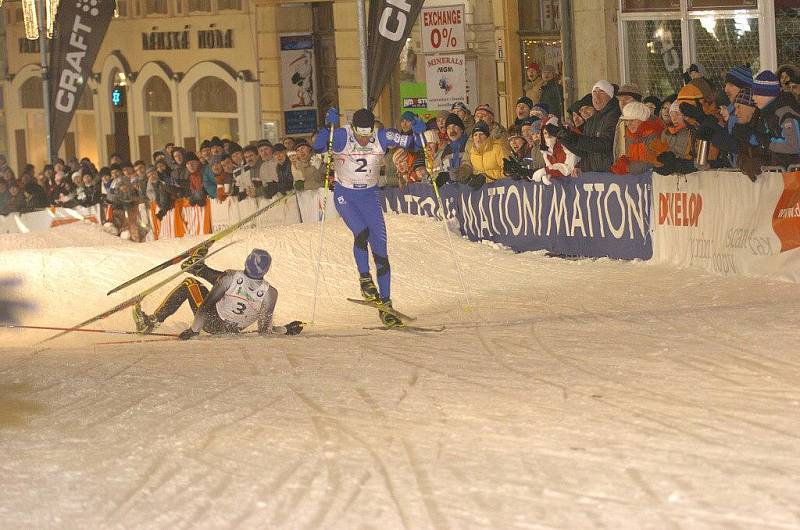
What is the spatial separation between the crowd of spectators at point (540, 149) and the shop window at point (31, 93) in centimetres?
1463

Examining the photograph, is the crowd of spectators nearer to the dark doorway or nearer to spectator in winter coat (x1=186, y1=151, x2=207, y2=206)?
spectator in winter coat (x1=186, y1=151, x2=207, y2=206)

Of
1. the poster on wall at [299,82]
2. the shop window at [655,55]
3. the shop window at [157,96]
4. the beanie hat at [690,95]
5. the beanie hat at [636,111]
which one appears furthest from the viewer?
the shop window at [157,96]

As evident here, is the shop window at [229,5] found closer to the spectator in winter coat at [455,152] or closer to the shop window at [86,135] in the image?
the shop window at [86,135]

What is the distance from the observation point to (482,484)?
6746 mm

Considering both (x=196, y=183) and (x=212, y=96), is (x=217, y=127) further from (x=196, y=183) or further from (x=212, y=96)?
(x=196, y=183)

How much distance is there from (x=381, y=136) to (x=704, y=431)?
235 inches

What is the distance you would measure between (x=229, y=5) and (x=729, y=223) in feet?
62.4

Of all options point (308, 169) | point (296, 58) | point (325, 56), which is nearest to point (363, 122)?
point (308, 169)

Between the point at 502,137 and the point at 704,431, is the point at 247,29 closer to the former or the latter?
the point at 502,137

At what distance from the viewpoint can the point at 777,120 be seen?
41.2 ft

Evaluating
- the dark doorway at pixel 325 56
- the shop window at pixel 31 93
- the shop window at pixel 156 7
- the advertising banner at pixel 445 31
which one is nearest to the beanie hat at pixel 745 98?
the advertising banner at pixel 445 31

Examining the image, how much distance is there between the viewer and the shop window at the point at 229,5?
3014 cm

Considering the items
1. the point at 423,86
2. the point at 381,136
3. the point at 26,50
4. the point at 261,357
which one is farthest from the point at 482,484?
the point at 26,50

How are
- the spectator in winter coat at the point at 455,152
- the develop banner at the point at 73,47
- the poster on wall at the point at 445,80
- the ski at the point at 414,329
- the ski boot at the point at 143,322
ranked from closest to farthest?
the ski at the point at 414,329 → the ski boot at the point at 143,322 → the spectator in winter coat at the point at 455,152 → the poster on wall at the point at 445,80 → the develop banner at the point at 73,47
